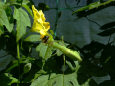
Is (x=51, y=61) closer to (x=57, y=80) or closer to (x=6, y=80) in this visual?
(x=57, y=80)

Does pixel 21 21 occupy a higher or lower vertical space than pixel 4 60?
higher

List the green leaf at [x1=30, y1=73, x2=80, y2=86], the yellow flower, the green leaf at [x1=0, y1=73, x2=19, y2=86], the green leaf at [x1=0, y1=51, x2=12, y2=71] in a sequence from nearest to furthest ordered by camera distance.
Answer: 1. the yellow flower
2. the green leaf at [x1=30, y1=73, x2=80, y2=86]
3. the green leaf at [x1=0, y1=73, x2=19, y2=86]
4. the green leaf at [x1=0, y1=51, x2=12, y2=71]

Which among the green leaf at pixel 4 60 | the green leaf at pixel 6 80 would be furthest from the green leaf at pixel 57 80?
the green leaf at pixel 4 60

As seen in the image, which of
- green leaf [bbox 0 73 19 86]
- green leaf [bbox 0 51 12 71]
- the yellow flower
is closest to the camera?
the yellow flower

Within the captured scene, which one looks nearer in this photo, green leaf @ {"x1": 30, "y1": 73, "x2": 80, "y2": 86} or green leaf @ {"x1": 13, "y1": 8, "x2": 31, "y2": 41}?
green leaf @ {"x1": 13, "y1": 8, "x2": 31, "y2": 41}

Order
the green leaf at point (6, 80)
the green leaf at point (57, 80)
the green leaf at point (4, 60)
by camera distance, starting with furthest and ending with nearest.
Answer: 1. the green leaf at point (4, 60)
2. the green leaf at point (6, 80)
3. the green leaf at point (57, 80)

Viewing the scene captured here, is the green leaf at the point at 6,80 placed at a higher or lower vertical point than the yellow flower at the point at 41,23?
lower

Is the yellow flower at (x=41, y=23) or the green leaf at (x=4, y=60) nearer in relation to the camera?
the yellow flower at (x=41, y=23)

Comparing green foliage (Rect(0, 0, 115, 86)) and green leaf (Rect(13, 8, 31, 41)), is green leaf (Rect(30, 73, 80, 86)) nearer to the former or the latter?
green foliage (Rect(0, 0, 115, 86))

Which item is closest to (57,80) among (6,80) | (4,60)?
(6,80)

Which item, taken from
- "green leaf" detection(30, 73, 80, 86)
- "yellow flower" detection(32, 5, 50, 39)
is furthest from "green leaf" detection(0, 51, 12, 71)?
"yellow flower" detection(32, 5, 50, 39)

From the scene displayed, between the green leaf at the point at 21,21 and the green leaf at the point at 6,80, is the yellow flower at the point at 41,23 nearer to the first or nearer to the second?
the green leaf at the point at 21,21
